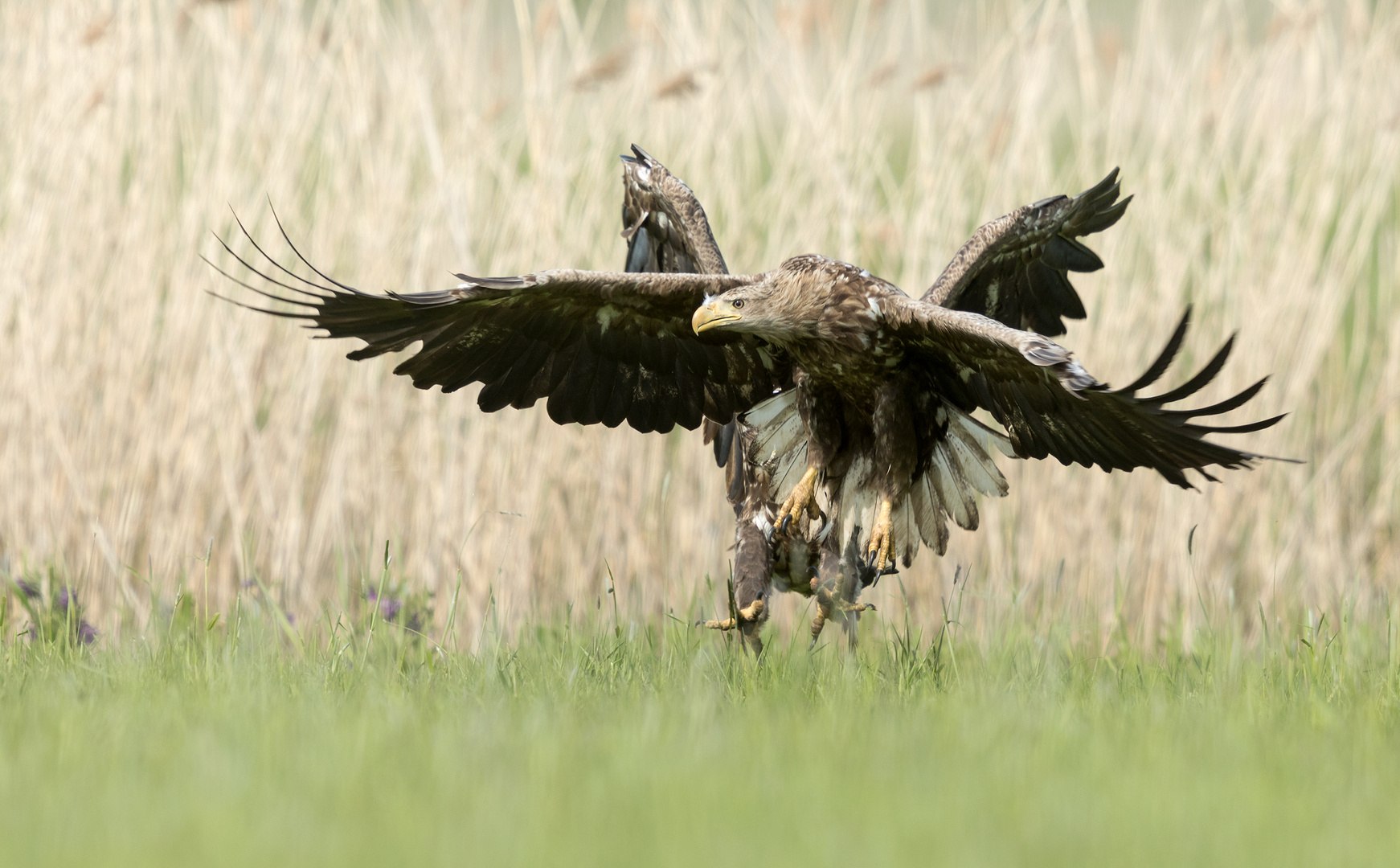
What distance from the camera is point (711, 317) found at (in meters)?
4.11

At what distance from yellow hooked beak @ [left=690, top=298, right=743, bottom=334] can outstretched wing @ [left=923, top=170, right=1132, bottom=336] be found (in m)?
0.66

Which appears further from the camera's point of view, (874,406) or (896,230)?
(896,230)

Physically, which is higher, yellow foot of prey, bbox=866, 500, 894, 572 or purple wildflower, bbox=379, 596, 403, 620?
yellow foot of prey, bbox=866, 500, 894, 572

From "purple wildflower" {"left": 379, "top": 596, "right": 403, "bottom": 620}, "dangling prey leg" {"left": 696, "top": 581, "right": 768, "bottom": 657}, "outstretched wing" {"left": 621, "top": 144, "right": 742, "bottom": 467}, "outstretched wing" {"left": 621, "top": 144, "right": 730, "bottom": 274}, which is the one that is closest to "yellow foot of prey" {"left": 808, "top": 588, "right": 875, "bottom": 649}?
"dangling prey leg" {"left": 696, "top": 581, "right": 768, "bottom": 657}

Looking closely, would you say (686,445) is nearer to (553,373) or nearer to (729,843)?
(553,373)

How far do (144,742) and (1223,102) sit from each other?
5147 mm

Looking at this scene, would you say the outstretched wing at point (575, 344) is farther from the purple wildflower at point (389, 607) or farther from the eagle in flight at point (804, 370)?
the purple wildflower at point (389, 607)

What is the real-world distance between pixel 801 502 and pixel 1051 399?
93cm

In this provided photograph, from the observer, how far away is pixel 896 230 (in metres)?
5.84

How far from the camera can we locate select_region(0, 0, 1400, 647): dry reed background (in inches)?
218

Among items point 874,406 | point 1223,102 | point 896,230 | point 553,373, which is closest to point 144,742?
point 553,373

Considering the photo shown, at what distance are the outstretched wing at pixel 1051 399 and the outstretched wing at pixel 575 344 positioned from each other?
67 centimetres

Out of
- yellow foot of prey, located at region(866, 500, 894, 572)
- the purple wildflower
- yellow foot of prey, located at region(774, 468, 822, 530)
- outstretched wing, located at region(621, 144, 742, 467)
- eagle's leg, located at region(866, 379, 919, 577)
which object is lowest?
the purple wildflower

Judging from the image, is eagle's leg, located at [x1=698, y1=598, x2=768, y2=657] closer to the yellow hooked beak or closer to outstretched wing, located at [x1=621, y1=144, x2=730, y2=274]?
the yellow hooked beak
